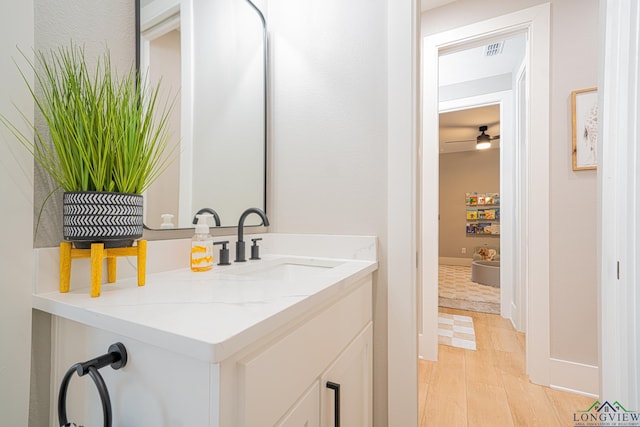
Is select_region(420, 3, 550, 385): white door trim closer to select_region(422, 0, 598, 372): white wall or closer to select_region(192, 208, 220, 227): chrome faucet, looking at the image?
select_region(422, 0, 598, 372): white wall

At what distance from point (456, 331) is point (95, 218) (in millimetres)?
2871

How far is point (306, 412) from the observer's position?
0.63 meters

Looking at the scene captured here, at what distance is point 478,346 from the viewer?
91.4 inches

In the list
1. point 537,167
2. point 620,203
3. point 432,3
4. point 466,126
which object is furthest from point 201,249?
point 466,126

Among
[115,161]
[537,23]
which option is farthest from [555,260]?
[115,161]

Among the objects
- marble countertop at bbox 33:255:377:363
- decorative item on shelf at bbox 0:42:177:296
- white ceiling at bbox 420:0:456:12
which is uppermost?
white ceiling at bbox 420:0:456:12

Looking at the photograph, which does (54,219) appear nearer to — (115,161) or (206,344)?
(115,161)

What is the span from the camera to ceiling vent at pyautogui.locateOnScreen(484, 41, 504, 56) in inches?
98.3

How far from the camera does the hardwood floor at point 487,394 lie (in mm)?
1466

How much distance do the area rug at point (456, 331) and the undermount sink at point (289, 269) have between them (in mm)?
1825

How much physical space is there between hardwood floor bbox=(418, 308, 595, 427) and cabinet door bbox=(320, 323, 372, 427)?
0.70 meters

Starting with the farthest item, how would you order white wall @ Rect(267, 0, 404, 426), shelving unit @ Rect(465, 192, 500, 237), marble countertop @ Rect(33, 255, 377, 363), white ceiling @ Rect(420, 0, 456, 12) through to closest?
shelving unit @ Rect(465, 192, 500, 237) < white ceiling @ Rect(420, 0, 456, 12) < white wall @ Rect(267, 0, 404, 426) < marble countertop @ Rect(33, 255, 377, 363)

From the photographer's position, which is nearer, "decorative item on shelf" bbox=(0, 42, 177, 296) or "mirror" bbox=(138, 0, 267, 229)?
"decorative item on shelf" bbox=(0, 42, 177, 296)

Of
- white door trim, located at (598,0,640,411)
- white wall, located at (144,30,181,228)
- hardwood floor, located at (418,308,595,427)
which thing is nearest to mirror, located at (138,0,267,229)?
white wall, located at (144,30,181,228)
